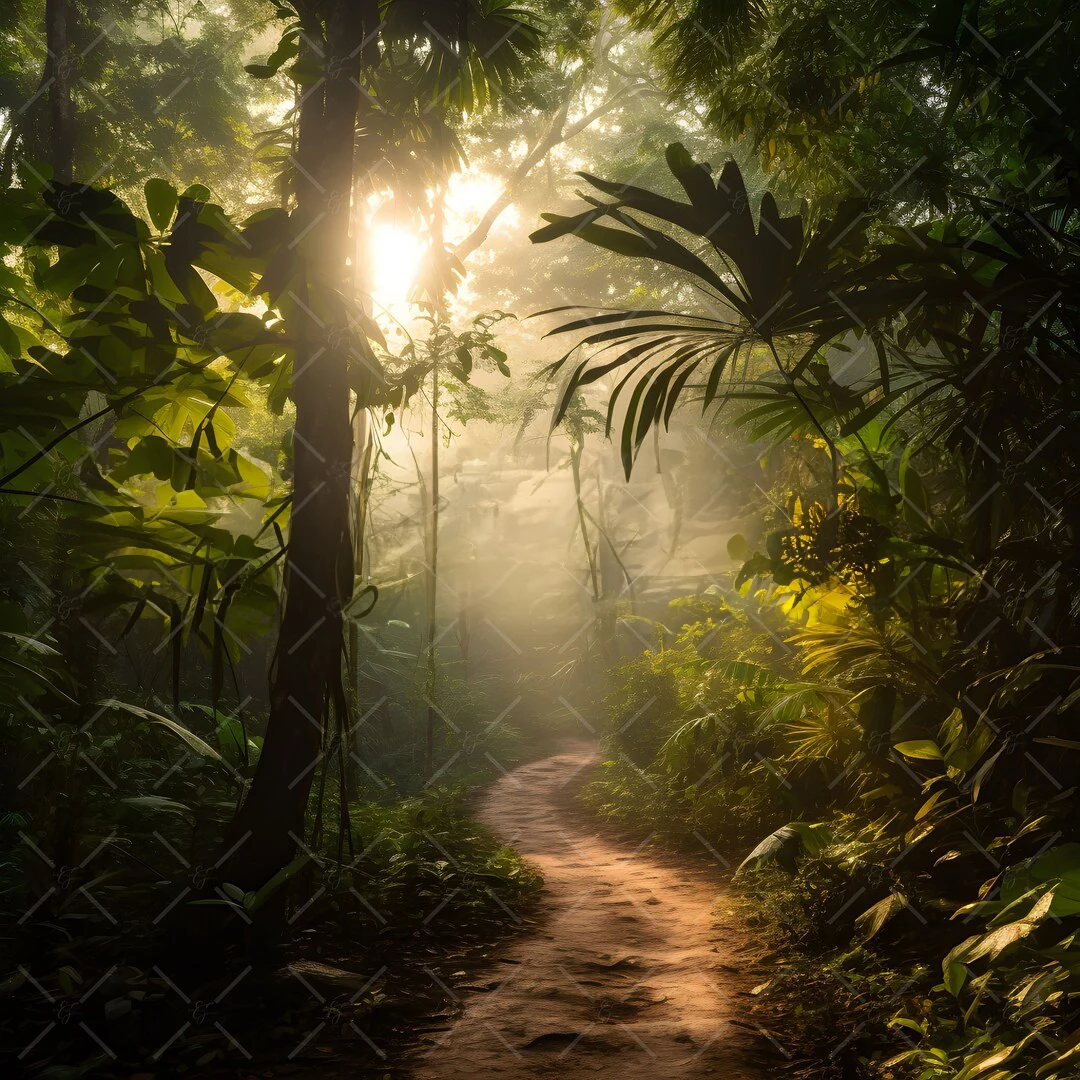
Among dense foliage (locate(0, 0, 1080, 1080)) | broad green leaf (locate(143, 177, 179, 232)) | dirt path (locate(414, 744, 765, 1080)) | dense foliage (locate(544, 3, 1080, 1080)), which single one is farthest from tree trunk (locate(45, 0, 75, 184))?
dirt path (locate(414, 744, 765, 1080))

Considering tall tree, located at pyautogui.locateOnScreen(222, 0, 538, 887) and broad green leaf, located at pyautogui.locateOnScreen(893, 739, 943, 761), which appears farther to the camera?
tall tree, located at pyautogui.locateOnScreen(222, 0, 538, 887)

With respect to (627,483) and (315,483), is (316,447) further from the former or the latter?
(627,483)

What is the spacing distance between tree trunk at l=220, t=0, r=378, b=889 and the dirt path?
1152 mm

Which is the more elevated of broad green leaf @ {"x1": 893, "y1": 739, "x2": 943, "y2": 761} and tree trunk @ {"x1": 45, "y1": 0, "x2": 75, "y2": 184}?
Result: tree trunk @ {"x1": 45, "y1": 0, "x2": 75, "y2": 184}

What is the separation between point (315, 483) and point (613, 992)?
2.63 m

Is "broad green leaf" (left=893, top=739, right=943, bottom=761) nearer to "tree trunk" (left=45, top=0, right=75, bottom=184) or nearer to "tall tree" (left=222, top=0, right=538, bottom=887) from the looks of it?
"tall tree" (left=222, top=0, right=538, bottom=887)

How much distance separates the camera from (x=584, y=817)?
9133 millimetres

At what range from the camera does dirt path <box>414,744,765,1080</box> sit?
291cm

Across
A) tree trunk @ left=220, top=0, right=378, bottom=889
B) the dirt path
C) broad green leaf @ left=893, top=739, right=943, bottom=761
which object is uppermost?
tree trunk @ left=220, top=0, right=378, bottom=889

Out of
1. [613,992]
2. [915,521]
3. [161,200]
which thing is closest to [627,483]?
[915,521]

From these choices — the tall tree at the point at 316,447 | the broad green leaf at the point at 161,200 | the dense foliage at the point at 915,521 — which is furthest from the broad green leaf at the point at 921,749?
the broad green leaf at the point at 161,200

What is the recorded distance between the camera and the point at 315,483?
375 centimetres

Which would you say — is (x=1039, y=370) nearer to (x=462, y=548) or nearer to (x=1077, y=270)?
(x=1077, y=270)

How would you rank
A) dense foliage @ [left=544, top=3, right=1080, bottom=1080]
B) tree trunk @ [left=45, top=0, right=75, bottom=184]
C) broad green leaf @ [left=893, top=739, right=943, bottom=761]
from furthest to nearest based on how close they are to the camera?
tree trunk @ [left=45, top=0, right=75, bottom=184], broad green leaf @ [left=893, top=739, right=943, bottom=761], dense foliage @ [left=544, top=3, right=1080, bottom=1080]
